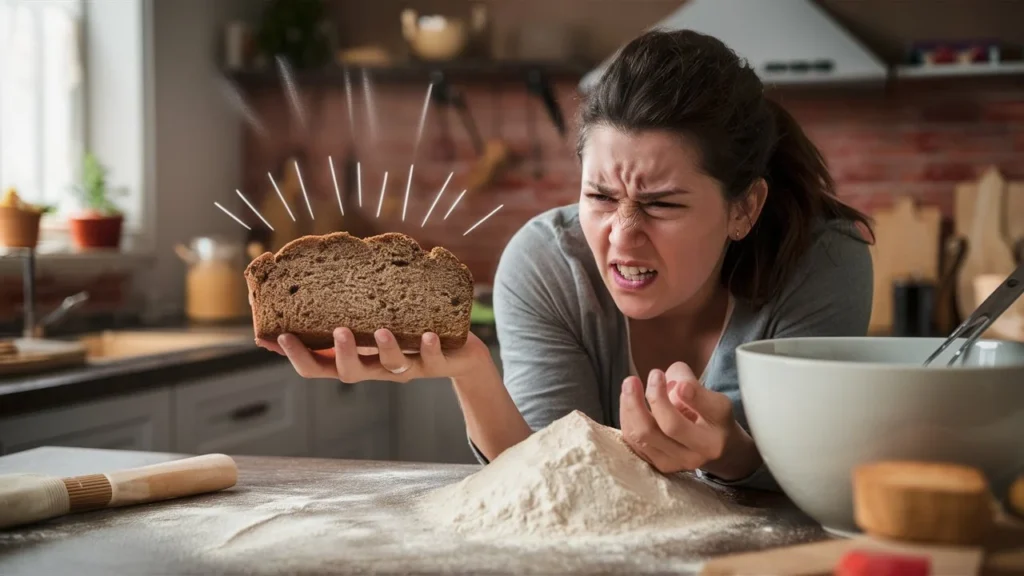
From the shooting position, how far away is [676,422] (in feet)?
3.18

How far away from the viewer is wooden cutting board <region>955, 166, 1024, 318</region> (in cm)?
327

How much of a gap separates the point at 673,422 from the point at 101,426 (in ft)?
4.69

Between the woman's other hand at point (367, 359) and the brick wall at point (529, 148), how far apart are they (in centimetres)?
249

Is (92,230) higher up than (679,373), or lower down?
higher up

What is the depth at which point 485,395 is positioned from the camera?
1277 mm

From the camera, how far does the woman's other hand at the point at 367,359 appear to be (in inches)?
42.8

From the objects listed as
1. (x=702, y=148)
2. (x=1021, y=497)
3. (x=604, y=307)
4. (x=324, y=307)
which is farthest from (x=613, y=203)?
(x=1021, y=497)

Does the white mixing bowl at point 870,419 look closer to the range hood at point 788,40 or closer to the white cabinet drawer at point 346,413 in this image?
the white cabinet drawer at point 346,413

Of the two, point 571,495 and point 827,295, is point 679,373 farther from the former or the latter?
point 827,295

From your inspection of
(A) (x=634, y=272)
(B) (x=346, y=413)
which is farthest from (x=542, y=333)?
(B) (x=346, y=413)

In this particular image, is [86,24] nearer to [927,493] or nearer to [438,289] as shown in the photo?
[438,289]

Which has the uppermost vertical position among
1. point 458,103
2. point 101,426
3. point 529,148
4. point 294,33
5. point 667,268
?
point 294,33

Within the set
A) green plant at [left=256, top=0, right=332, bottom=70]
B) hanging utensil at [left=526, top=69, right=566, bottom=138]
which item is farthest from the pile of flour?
green plant at [left=256, top=0, right=332, bottom=70]

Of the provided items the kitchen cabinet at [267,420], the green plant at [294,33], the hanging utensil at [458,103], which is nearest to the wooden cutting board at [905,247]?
the kitchen cabinet at [267,420]
